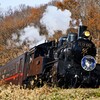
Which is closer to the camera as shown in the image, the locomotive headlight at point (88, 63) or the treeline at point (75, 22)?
the locomotive headlight at point (88, 63)

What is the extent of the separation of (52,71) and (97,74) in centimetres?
184

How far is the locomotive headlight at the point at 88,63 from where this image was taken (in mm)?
13766

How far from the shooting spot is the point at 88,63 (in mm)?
13891

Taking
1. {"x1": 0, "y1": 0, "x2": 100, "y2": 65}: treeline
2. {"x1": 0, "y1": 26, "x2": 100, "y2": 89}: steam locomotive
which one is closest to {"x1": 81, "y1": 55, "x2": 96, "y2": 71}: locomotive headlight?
{"x1": 0, "y1": 26, "x2": 100, "y2": 89}: steam locomotive

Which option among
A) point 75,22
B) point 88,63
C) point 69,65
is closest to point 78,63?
point 88,63

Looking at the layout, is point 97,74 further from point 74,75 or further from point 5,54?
point 5,54

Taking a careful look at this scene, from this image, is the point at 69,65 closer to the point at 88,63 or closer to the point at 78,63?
the point at 78,63

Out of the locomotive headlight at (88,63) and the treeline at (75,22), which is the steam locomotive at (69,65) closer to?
the locomotive headlight at (88,63)

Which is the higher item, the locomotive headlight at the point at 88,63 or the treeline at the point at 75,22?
the treeline at the point at 75,22

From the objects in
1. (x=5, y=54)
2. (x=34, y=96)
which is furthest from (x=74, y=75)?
(x=5, y=54)

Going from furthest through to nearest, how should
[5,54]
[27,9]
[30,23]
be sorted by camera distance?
1. [27,9]
2. [30,23]
3. [5,54]

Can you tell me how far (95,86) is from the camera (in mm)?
13797

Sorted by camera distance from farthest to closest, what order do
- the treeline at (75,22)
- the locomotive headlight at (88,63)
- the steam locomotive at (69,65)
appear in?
the treeline at (75,22) < the locomotive headlight at (88,63) < the steam locomotive at (69,65)

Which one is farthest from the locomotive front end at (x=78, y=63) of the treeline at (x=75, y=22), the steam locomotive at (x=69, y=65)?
the treeline at (x=75, y=22)
